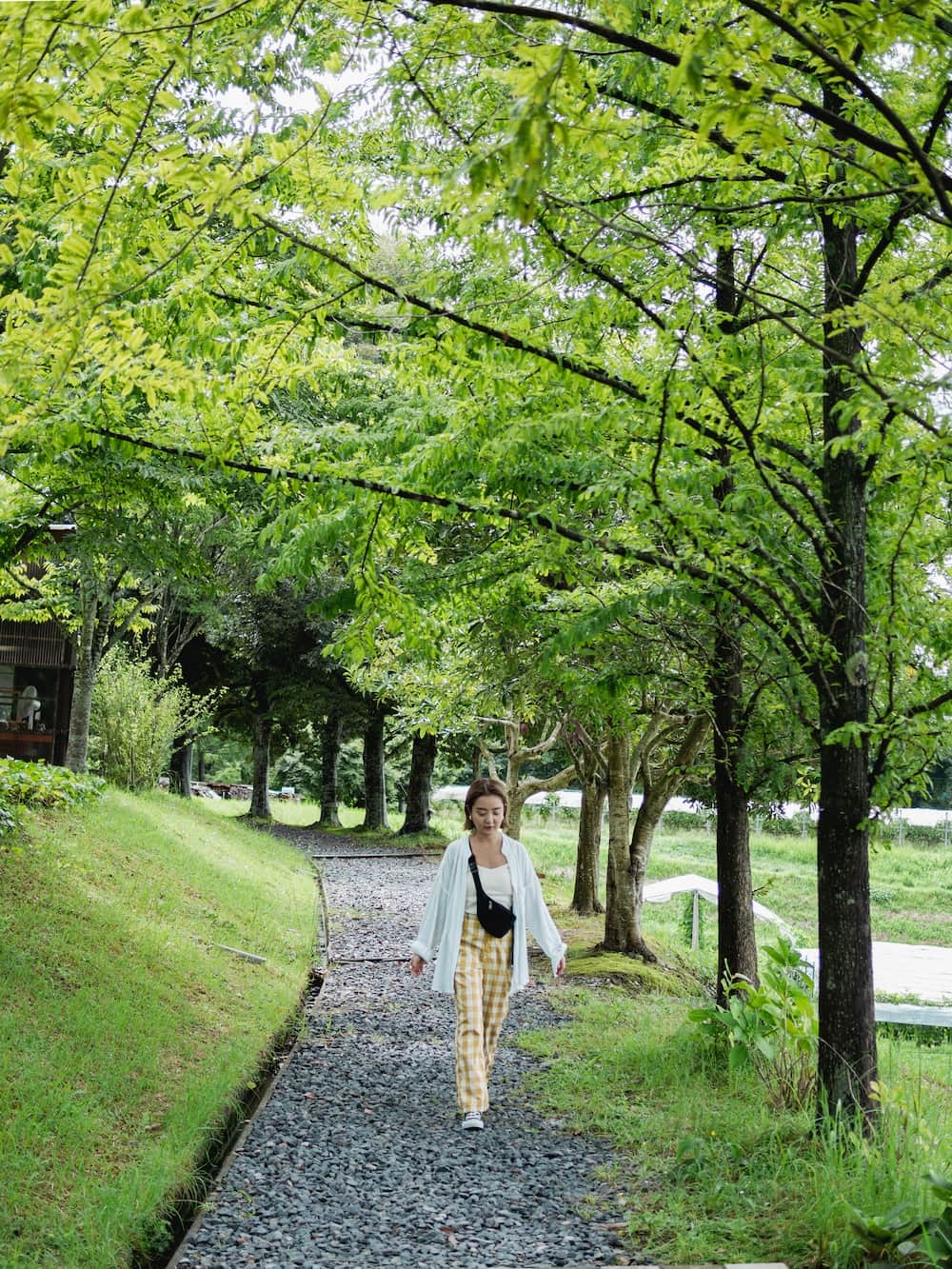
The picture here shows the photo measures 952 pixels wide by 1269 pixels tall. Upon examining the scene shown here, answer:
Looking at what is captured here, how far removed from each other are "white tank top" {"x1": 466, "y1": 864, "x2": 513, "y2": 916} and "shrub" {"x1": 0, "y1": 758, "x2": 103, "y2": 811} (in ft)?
20.2

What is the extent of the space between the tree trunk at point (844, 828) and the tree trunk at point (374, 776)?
24547 mm

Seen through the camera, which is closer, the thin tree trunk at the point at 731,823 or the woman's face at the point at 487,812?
the woman's face at the point at 487,812

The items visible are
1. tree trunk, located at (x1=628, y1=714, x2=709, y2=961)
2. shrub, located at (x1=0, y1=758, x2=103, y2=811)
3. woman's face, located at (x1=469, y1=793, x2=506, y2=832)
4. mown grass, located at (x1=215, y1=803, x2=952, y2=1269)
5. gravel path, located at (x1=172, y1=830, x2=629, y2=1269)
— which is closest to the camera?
mown grass, located at (x1=215, y1=803, x2=952, y2=1269)

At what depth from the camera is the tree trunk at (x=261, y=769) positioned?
29922mm

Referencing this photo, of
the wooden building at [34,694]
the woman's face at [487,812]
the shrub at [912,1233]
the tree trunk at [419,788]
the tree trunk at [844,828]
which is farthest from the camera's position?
the tree trunk at [419,788]

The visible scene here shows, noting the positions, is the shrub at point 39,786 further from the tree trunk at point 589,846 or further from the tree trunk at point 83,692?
the tree trunk at point 589,846

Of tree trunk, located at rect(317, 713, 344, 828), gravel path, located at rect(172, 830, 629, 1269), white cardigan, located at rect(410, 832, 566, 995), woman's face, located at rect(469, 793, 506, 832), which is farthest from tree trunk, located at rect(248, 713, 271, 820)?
woman's face, located at rect(469, 793, 506, 832)

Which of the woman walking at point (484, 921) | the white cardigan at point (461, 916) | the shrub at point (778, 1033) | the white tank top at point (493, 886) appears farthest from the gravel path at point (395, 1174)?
the white tank top at point (493, 886)

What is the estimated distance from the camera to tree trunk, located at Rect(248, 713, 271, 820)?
98.2ft

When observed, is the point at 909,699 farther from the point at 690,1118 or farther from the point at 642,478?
the point at 690,1118

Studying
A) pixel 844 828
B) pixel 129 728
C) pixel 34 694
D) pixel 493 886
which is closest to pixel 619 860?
pixel 493 886

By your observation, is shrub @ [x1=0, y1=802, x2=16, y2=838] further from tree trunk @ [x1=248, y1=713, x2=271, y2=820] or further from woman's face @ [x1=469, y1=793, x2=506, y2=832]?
tree trunk @ [x1=248, y1=713, x2=271, y2=820]

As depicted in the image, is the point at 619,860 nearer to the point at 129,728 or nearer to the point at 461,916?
the point at 461,916

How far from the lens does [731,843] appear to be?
25.6 feet
